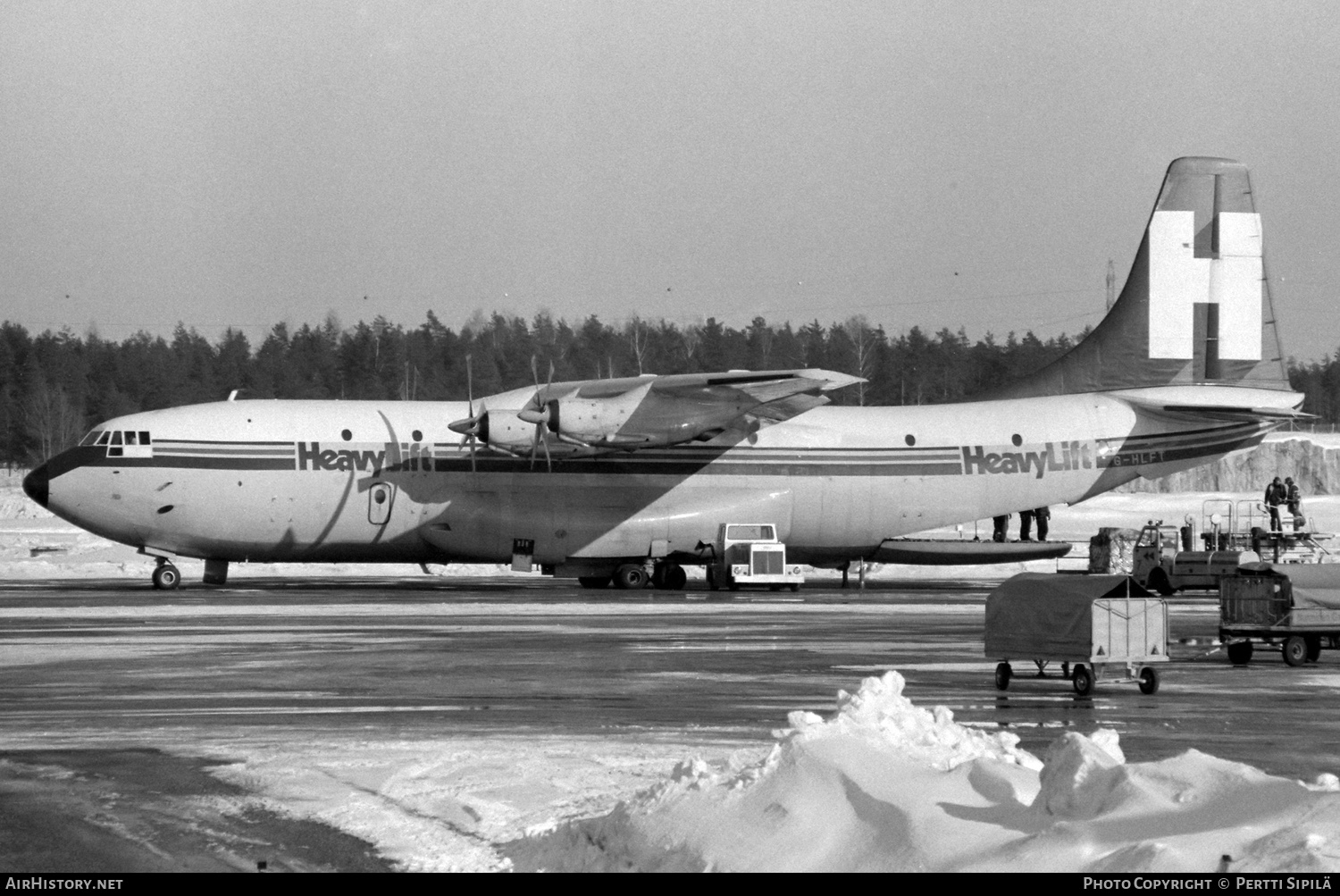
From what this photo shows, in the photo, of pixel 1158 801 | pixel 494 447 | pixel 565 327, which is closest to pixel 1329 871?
pixel 1158 801

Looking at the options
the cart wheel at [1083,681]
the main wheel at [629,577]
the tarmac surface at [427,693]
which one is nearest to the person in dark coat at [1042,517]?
the tarmac surface at [427,693]

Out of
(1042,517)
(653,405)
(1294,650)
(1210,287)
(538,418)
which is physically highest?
(1210,287)

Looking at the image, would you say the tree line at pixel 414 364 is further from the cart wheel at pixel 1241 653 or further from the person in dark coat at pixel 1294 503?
the cart wheel at pixel 1241 653

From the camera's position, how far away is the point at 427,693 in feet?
48.2

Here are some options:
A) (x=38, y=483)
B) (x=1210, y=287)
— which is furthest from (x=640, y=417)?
(x=1210, y=287)

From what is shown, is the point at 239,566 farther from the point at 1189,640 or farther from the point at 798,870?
the point at 798,870

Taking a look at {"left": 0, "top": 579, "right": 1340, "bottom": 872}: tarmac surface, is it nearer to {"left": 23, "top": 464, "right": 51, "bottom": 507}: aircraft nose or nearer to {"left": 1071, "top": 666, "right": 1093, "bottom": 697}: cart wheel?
{"left": 1071, "top": 666, "right": 1093, "bottom": 697}: cart wheel

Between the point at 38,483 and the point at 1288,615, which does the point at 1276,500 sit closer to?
the point at 1288,615

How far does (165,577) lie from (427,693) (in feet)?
55.0

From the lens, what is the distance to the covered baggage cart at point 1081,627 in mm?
15117

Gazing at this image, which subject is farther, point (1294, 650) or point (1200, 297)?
point (1200, 297)

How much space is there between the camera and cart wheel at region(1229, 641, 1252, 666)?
1819cm

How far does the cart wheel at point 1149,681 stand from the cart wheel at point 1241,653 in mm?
3519
